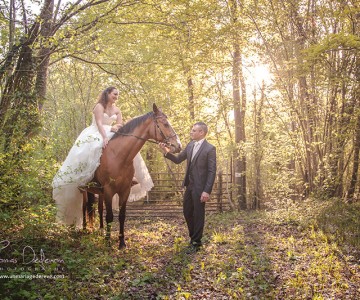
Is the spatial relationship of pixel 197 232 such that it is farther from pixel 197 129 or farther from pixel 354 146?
pixel 354 146

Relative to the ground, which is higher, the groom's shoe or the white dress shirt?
the white dress shirt

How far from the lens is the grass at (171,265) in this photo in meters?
3.74

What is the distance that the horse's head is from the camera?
5.42m

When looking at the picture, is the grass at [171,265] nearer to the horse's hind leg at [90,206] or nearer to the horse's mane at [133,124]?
the horse's hind leg at [90,206]

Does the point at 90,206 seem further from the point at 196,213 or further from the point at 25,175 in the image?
the point at 196,213

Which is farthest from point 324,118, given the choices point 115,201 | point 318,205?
point 115,201

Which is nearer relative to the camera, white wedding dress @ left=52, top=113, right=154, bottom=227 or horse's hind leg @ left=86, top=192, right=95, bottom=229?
white wedding dress @ left=52, top=113, right=154, bottom=227

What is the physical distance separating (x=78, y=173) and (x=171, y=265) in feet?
7.48

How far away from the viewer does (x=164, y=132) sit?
18.1ft

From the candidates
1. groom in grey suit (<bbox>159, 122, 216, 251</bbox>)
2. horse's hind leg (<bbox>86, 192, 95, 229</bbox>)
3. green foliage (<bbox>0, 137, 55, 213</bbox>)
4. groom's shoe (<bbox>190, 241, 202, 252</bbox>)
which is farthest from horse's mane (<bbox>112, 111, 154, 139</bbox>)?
groom's shoe (<bbox>190, 241, 202, 252</bbox>)

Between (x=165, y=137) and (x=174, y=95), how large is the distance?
1069cm

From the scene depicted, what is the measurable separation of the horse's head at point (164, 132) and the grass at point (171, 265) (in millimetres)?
1795

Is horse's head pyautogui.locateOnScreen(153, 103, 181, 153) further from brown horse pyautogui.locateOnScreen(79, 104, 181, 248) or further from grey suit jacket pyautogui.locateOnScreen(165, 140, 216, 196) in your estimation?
grey suit jacket pyautogui.locateOnScreen(165, 140, 216, 196)

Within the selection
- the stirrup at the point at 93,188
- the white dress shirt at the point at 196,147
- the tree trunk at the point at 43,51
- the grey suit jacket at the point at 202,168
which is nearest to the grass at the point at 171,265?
the stirrup at the point at 93,188
